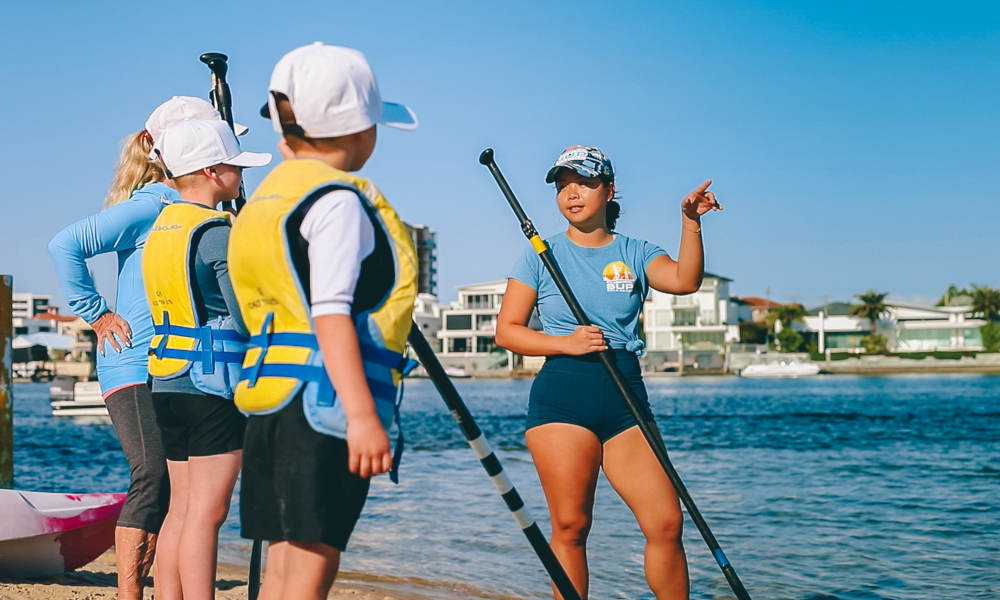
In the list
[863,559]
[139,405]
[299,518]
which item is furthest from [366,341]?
[863,559]

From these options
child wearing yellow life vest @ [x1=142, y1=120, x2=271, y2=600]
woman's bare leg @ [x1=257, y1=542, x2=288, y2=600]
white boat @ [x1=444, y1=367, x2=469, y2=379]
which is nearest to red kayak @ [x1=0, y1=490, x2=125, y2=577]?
child wearing yellow life vest @ [x1=142, y1=120, x2=271, y2=600]

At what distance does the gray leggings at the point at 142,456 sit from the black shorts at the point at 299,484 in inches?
56.0

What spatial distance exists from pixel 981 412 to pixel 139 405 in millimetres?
41323

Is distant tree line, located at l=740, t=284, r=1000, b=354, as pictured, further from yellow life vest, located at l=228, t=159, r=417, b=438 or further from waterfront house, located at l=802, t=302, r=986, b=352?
yellow life vest, located at l=228, t=159, r=417, b=438

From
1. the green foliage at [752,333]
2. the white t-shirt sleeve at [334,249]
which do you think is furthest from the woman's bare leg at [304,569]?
the green foliage at [752,333]

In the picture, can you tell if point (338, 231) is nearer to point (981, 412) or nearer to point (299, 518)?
point (299, 518)

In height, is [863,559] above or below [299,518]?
below

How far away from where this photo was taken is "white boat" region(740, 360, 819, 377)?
10044cm

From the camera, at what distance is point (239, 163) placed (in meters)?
3.32

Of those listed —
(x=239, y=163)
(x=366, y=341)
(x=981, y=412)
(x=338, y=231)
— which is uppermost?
(x=239, y=163)

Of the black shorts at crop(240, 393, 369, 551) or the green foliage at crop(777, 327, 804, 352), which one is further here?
the green foliage at crop(777, 327, 804, 352)

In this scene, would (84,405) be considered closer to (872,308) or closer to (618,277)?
(618,277)

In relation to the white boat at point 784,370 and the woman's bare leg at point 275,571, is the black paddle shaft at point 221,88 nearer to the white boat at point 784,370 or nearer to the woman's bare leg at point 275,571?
the woman's bare leg at point 275,571

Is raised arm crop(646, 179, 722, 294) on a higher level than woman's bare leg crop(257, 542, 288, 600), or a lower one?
higher
